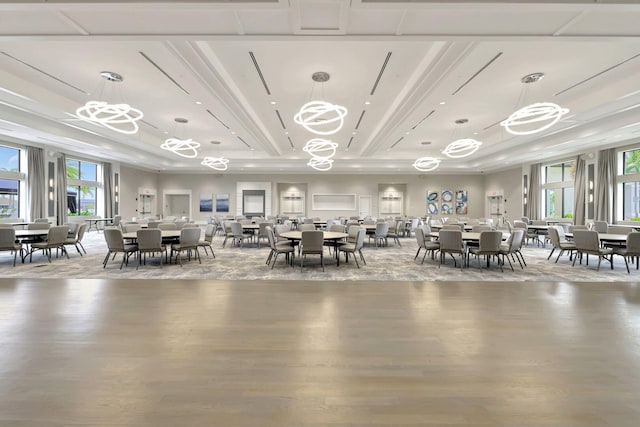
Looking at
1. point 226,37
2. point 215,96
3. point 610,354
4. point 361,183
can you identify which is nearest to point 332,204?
point 361,183

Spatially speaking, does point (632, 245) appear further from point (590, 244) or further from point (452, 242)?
point (452, 242)

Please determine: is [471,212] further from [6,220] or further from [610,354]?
[6,220]

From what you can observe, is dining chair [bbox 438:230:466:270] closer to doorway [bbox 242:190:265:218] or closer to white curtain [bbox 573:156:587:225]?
white curtain [bbox 573:156:587:225]

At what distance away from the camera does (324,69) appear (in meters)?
6.88

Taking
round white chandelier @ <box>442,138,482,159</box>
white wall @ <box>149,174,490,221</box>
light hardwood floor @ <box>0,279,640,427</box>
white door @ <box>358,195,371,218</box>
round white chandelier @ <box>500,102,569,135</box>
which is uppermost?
round white chandelier @ <box>442,138,482,159</box>

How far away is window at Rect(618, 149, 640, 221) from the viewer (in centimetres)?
1095

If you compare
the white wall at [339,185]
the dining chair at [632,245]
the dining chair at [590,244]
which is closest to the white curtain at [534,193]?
the white wall at [339,185]

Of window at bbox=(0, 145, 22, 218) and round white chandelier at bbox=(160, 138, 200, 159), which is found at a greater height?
round white chandelier at bbox=(160, 138, 200, 159)

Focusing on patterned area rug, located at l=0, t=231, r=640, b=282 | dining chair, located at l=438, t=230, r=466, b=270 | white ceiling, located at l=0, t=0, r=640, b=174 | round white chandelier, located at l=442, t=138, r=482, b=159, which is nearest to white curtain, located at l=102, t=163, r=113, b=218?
white ceiling, located at l=0, t=0, r=640, b=174

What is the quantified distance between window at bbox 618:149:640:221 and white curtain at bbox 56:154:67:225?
918 inches

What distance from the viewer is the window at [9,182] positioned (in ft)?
36.8

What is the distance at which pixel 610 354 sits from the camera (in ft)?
9.23

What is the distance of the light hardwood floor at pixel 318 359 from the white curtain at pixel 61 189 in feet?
35.7

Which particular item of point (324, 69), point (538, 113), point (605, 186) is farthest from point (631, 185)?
point (324, 69)
